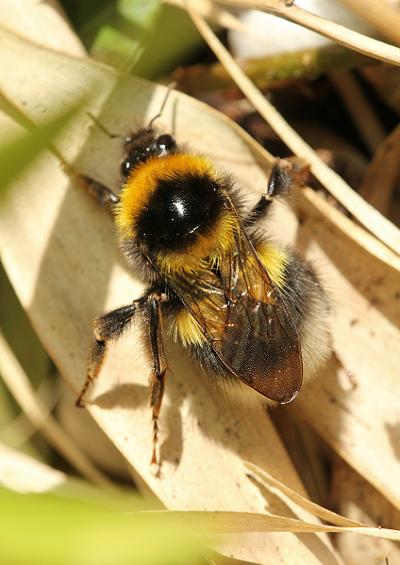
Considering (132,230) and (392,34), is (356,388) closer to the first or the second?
(132,230)

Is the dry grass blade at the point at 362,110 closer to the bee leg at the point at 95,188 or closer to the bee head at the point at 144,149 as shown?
the bee head at the point at 144,149

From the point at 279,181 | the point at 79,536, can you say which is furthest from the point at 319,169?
the point at 79,536

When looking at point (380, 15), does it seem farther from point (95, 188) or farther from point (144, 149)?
point (95, 188)

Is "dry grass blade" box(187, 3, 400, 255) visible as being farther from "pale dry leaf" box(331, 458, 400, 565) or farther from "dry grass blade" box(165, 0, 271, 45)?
"pale dry leaf" box(331, 458, 400, 565)

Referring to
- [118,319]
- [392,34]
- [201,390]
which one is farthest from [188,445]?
[392,34]

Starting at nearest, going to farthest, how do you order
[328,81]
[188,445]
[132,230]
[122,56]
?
[132,230] < [188,445] < [122,56] < [328,81]

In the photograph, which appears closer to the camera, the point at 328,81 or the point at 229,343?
the point at 229,343

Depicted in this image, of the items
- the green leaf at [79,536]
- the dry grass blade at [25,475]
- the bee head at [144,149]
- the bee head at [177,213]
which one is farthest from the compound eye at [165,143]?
the green leaf at [79,536]
